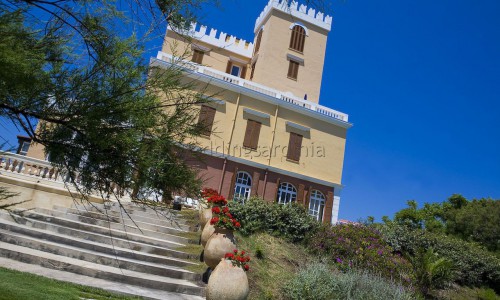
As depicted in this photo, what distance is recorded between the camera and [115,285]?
6.18 meters

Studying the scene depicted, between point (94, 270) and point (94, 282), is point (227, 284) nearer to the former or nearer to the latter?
point (94, 282)

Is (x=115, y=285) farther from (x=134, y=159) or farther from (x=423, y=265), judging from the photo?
(x=423, y=265)

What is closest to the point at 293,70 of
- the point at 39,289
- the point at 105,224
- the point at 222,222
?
the point at 105,224

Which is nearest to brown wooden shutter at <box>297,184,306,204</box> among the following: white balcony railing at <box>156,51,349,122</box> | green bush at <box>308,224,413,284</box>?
white balcony railing at <box>156,51,349,122</box>

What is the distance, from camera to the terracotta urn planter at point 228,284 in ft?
18.8

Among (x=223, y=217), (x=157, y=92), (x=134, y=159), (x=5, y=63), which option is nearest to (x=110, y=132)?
(x=134, y=159)

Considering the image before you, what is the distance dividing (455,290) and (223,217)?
38.0ft

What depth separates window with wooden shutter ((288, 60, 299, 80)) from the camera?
23516 mm

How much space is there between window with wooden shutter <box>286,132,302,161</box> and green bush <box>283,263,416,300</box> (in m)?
12.4

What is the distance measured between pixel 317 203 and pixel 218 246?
1439 cm

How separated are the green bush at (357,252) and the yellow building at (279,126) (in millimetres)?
6777

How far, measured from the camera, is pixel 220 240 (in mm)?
7312

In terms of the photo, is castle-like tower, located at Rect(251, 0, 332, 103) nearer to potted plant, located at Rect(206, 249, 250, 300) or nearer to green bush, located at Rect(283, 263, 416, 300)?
green bush, located at Rect(283, 263, 416, 300)

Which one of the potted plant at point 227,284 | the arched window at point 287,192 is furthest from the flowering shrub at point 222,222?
the arched window at point 287,192
